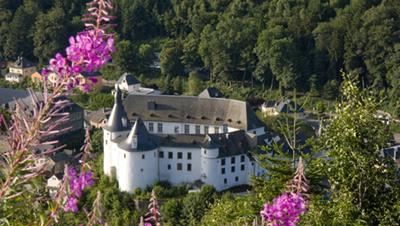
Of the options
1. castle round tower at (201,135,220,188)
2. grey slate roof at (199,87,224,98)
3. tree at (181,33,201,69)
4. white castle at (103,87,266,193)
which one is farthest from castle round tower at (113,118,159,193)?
tree at (181,33,201,69)

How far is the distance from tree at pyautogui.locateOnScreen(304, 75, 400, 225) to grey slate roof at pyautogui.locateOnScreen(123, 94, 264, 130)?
54.8 feet

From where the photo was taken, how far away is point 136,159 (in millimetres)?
20781

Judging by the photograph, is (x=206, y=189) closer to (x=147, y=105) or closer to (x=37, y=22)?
(x=147, y=105)

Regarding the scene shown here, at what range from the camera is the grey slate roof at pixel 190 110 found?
2395 centimetres

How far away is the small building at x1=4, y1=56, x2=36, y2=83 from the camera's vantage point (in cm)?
3860

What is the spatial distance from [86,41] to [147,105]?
22550 millimetres

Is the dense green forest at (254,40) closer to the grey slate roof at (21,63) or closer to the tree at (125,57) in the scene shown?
the tree at (125,57)

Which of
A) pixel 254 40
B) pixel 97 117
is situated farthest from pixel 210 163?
pixel 254 40

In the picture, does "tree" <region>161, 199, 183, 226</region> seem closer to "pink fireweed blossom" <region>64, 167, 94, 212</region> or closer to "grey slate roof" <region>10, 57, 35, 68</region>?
"pink fireweed blossom" <region>64, 167, 94, 212</region>

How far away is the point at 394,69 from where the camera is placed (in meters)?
32.9

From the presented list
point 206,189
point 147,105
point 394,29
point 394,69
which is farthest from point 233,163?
point 394,29

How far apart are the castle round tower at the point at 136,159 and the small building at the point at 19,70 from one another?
19187 mm

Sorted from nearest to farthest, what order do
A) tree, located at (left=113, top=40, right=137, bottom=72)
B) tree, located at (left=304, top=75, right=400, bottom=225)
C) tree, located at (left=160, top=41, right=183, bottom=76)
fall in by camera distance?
1. tree, located at (left=304, top=75, right=400, bottom=225)
2. tree, located at (left=160, top=41, right=183, bottom=76)
3. tree, located at (left=113, top=40, right=137, bottom=72)

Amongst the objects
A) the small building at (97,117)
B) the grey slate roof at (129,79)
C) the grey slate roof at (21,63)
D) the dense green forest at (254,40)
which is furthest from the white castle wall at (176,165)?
the grey slate roof at (21,63)
